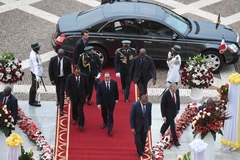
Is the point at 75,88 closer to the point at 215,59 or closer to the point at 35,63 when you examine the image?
the point at 35,63

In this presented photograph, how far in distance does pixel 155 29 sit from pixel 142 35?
1.37 feet

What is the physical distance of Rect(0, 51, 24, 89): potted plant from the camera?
15453 mm

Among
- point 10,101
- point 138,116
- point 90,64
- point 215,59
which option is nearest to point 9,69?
point 10,101

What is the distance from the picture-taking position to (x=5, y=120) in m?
13.2

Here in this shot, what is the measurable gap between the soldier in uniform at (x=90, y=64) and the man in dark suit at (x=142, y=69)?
2.89ft

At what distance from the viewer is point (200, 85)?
1558 cm

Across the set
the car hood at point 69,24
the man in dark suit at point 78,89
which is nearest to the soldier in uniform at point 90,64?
the man in dark suit at point 78,89

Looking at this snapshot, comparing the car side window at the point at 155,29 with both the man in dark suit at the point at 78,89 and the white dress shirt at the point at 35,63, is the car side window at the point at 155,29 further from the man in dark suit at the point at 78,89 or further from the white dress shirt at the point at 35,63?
the man in dark suit at the point at 78,89

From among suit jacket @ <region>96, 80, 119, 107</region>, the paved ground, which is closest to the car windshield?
the paved ground

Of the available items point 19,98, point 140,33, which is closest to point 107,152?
point 19,98

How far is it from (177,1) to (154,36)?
16.7 feet

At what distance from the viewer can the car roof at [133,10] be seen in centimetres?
1806

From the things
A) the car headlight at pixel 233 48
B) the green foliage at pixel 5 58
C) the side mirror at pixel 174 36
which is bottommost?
the green foliage at pixel 5 58

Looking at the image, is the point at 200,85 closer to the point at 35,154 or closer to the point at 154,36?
the point at 154,36
